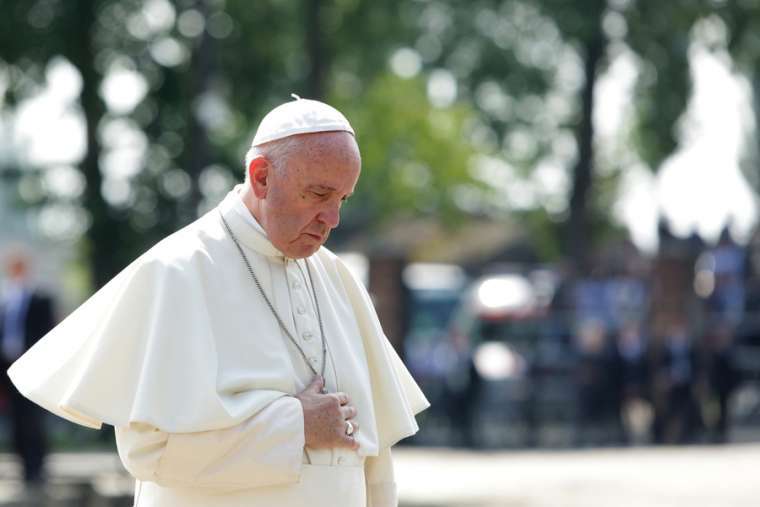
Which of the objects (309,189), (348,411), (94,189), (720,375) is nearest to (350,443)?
(348,411)

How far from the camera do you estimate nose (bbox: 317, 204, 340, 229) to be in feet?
13.7

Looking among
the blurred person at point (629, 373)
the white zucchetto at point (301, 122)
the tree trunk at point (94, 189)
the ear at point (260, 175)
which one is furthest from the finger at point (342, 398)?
the blurred person at point (629, 373)

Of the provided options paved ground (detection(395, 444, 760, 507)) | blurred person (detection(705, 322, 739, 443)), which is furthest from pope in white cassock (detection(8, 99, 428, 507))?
blurred person (detection(705, 322, 739, 443))

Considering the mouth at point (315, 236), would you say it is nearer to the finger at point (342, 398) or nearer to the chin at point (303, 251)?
the chin at point (303, 251)

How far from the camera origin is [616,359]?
24641 mm

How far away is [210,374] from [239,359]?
4.0 inches

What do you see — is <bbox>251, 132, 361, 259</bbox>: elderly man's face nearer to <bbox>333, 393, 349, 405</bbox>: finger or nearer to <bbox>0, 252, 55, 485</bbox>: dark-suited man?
<bbox>333, 393, 349, 405</bbox>: finger

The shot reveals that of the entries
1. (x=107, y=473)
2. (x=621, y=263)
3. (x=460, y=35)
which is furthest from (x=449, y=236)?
(x=107, y=473)

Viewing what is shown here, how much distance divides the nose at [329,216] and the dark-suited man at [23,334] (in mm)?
10869

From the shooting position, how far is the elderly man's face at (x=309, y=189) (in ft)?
13.7

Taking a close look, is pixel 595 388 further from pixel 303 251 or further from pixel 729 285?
pixel 303 251

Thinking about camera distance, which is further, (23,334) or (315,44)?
(315,44)

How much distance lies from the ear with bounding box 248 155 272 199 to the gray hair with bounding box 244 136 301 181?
0.04 feet

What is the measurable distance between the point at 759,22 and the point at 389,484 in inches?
796
